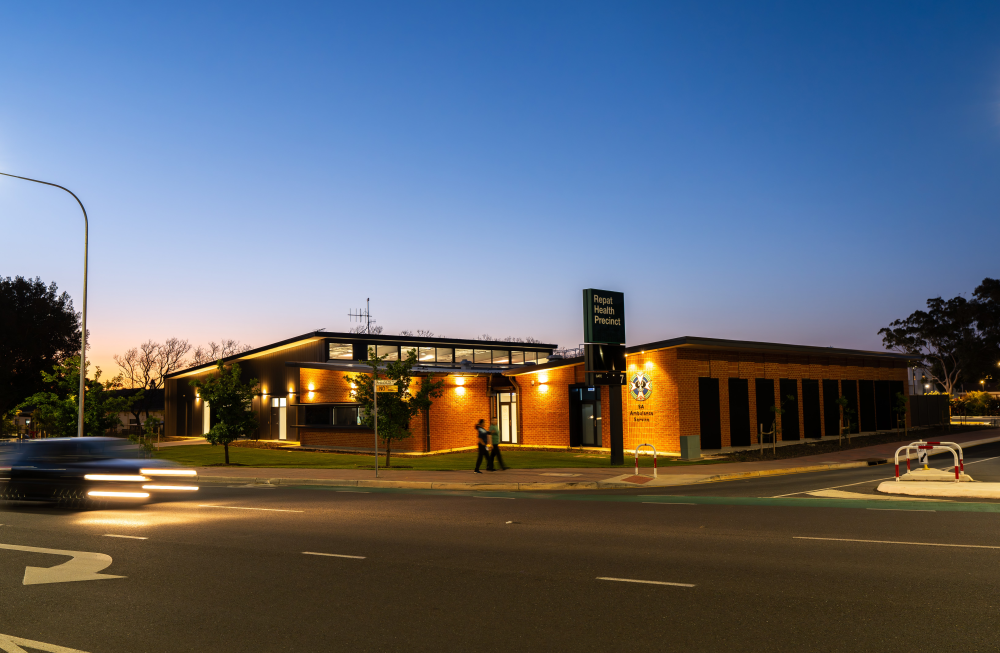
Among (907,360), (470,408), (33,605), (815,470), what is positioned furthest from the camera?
(907,360)

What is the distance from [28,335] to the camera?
63469 millimetres

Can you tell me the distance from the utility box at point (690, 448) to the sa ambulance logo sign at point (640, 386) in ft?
12.4

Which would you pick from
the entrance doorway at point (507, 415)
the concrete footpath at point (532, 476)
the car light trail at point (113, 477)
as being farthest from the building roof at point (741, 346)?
the car light trail at point (113, 477)

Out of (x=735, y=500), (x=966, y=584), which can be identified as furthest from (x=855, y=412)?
(x=966, y=584)

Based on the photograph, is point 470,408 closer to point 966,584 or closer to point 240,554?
point 240,554

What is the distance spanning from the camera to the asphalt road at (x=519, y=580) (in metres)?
6.11

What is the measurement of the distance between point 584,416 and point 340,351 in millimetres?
19819

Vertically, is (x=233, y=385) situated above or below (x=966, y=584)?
above

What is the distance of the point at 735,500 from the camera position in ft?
52.1

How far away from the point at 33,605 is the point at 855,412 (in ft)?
129

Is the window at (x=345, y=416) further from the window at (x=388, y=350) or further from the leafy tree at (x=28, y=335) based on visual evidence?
the leafy tree at (x=28, y=335)

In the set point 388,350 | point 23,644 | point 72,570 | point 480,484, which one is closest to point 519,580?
point 23,644

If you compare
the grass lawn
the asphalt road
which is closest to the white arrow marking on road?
the asphalt road

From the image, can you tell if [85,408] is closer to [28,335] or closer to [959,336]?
[28,335]
